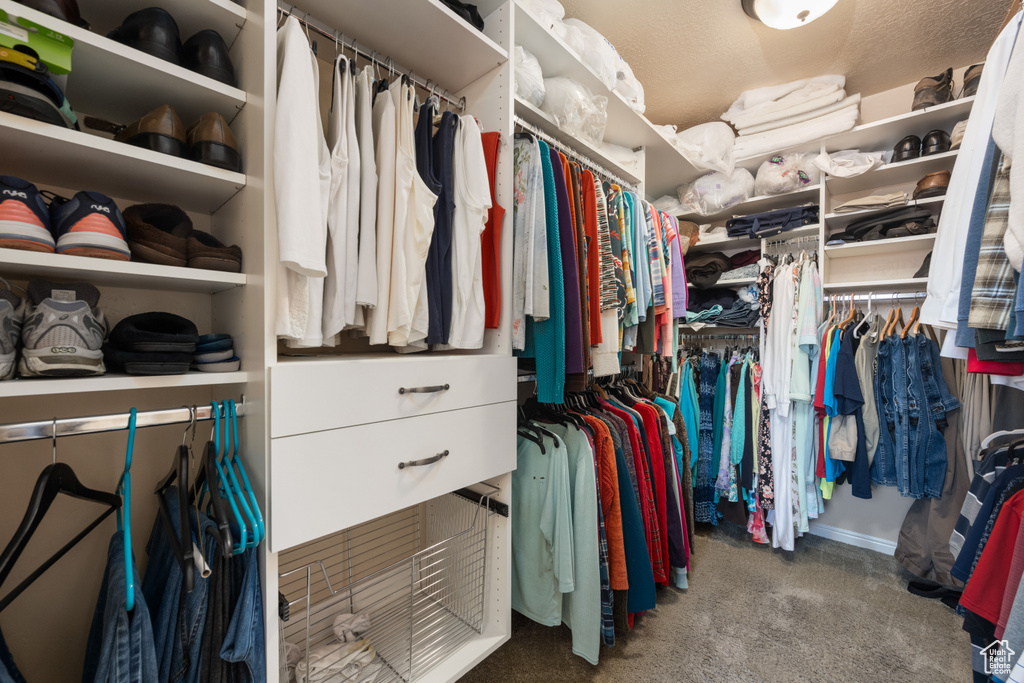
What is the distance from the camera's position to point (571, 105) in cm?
149

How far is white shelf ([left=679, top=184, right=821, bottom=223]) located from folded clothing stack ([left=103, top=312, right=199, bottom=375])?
2.69m

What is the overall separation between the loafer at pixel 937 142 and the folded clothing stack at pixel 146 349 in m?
3.08

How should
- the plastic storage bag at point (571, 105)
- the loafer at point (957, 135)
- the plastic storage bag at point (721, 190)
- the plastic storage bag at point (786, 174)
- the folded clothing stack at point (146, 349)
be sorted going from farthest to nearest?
the plastic storage bag at point (721, 190) < the plastic storage bag at point (786, 174) < the loafer at point (957, 135) < the plastic storage bag at point (571, 105) < the folded clothing stack at point (146, 349)

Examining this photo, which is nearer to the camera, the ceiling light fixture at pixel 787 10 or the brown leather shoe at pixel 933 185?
the ceiling light fixture at pixel 787 10

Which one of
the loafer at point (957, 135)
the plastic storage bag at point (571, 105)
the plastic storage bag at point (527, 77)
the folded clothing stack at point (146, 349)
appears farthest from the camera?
the loafer at point (957, 135)

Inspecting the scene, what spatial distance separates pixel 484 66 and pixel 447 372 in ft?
3.15

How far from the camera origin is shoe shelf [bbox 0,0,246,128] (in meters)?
0.71

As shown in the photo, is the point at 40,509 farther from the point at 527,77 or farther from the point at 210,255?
the point at 527,77

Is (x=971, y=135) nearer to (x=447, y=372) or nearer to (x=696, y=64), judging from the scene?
(x=696, y=64)

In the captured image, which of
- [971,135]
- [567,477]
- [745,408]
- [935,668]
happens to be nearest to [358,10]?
[567,477]

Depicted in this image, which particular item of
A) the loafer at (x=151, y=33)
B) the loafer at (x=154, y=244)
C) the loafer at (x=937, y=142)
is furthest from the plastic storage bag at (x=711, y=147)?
the loafer at (x=154, y=244)

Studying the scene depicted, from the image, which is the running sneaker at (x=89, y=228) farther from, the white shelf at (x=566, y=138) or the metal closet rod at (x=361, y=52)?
the white shelf at (x=566, y=138)

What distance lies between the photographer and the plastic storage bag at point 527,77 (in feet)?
4.49

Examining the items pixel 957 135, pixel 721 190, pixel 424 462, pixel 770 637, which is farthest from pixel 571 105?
pixel 770 637
